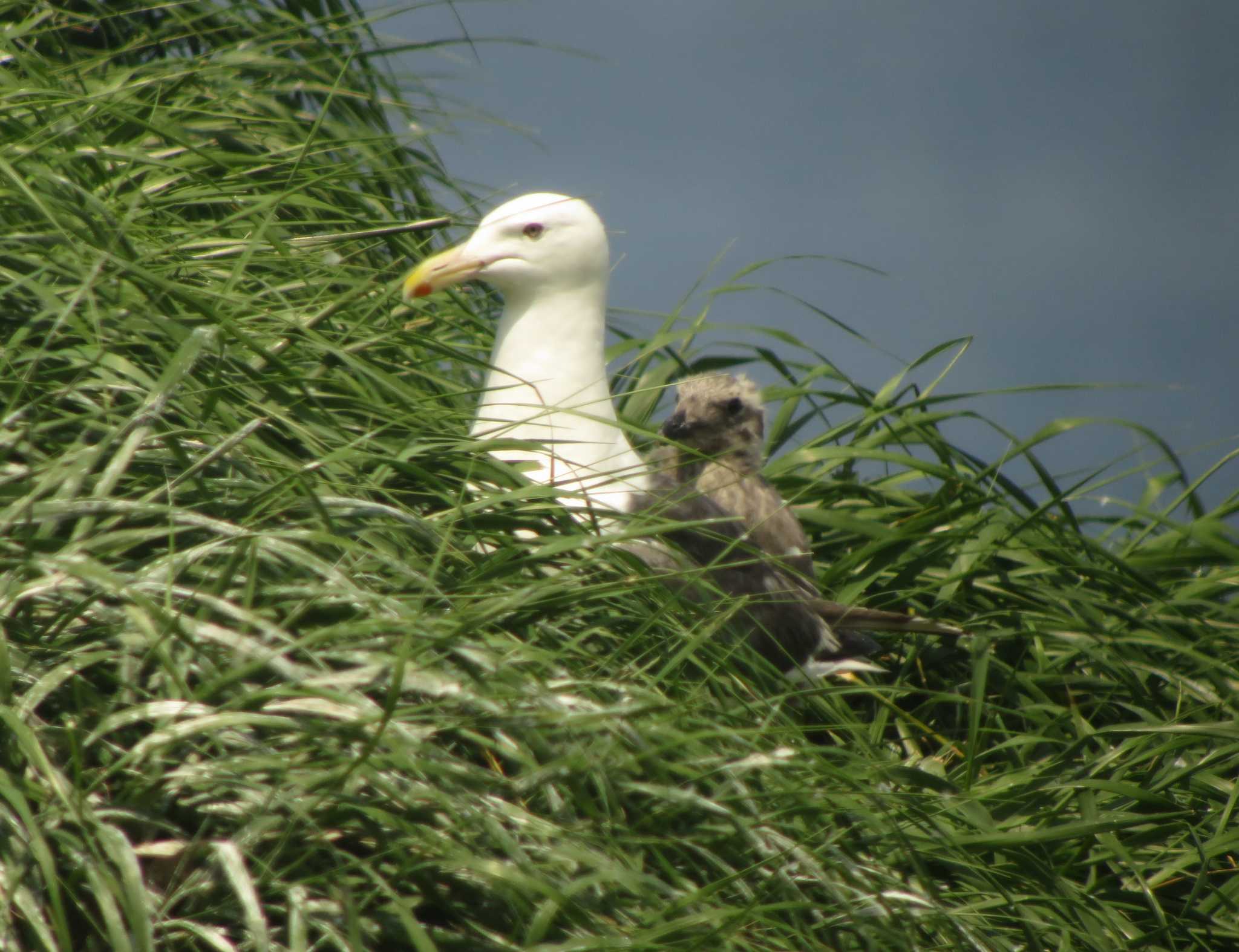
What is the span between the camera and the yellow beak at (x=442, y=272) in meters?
3.29

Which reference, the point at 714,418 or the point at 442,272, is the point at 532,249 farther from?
the point at 714,418

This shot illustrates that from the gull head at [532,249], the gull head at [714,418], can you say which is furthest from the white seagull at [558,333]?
the gull head at [714,418]

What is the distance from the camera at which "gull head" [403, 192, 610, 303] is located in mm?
3432

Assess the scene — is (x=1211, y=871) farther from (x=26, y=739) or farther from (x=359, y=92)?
(x=359, y=92)

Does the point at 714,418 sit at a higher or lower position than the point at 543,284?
lower

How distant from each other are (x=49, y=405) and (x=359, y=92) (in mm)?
2249

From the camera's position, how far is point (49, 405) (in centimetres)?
210

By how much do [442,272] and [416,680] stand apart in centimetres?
182

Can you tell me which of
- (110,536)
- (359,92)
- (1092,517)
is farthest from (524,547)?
(359,92)

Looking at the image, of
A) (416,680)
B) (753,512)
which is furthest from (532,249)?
(416,680)

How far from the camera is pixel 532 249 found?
11.4ft

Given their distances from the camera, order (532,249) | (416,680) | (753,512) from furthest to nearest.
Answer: (532,249) < (753,512) < (416,680)

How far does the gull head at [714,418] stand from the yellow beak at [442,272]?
0.60m

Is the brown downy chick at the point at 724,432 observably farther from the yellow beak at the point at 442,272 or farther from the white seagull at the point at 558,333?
the yellow beak at the point at 442,272
